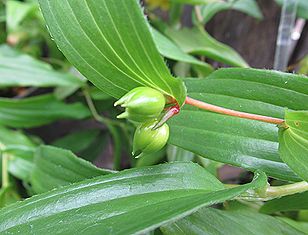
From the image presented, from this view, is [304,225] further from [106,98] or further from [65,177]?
[106,98]

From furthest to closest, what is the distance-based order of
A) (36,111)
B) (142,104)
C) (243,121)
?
1. (36,111)
2. (243,121)
3. (142,104)

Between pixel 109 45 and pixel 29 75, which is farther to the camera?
pixel 29 75

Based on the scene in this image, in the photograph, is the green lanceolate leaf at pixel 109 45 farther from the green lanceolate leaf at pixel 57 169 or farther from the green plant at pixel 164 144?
the green lanceolate leaf at pixel 57 169

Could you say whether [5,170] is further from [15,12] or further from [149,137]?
Result: [149,137]

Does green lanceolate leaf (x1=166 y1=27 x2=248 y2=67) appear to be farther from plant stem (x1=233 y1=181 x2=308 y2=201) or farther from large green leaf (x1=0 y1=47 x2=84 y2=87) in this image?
plant stem (x1=233 y1=181 x2=308 y2=201)

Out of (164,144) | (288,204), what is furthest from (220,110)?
(288,204)

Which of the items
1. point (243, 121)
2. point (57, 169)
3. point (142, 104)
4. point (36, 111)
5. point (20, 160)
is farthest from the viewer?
point (36, 111)
